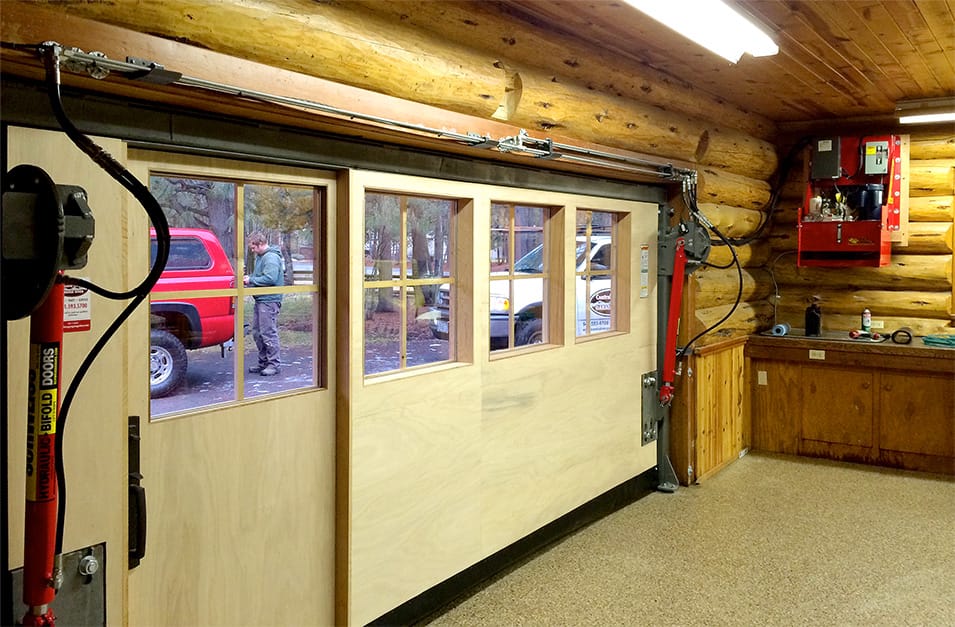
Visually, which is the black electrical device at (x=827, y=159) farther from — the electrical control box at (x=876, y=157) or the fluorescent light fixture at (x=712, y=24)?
the fluorescent light fixture at (x=712, y=24)

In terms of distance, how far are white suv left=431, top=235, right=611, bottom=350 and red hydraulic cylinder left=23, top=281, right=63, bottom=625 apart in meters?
1.84

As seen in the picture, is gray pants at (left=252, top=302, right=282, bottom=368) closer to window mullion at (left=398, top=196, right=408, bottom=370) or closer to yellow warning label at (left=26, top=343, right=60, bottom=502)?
window mullion at (left=398, top=196, right=408, bottom=370)

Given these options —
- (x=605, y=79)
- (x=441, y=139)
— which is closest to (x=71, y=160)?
(x=441, y=139)

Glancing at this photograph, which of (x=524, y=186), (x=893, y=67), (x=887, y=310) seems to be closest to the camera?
(x=524, y=186)

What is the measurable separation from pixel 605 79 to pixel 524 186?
73cm

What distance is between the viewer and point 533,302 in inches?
163

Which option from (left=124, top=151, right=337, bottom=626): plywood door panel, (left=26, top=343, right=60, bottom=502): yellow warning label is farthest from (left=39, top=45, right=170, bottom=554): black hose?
(left=124, top=151, right=337, bottom=626): plywood door panel

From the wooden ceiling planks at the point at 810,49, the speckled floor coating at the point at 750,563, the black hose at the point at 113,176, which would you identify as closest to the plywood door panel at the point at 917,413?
the speckled floor coating at the point at 750,563

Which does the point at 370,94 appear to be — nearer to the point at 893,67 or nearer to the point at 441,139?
the point at 441,139

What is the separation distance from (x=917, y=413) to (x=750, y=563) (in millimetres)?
2453

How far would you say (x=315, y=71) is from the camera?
250 centimetres

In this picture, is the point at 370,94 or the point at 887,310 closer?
the point at 370,94

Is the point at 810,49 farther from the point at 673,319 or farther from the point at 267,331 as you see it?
the point at 267,331

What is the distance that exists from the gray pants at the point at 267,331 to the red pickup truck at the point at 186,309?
104 mm
